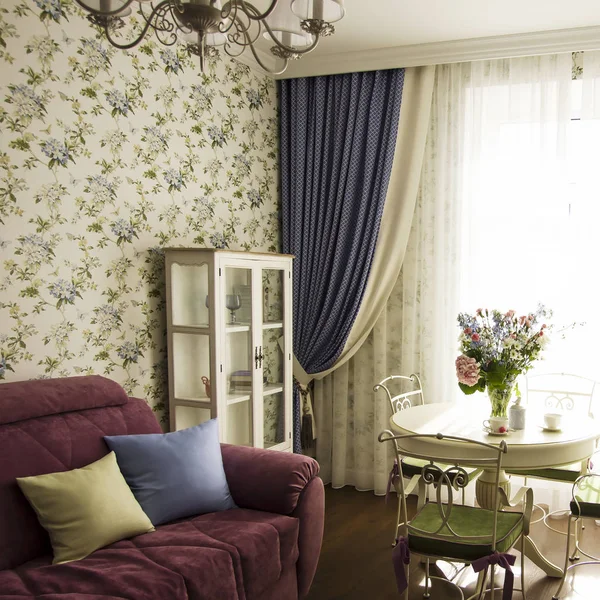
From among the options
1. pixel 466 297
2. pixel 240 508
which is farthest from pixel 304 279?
pixel 240 508

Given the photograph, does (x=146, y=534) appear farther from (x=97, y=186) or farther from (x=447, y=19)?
(x=447, y=19)

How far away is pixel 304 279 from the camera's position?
459 centimetres

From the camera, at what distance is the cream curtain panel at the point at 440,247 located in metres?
4.08

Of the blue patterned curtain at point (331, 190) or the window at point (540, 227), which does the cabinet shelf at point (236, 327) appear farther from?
the window at point (540, 227)

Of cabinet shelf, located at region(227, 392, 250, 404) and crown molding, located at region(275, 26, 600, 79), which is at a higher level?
crown molding, located at region(275, 26, 600, 79)

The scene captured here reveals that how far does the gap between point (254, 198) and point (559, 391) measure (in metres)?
2.22

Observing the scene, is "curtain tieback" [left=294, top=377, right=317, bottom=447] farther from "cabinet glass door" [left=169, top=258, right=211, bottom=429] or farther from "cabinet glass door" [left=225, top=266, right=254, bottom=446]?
"cabinet glass door" [left=169, top=258, right=211, bottom=429]

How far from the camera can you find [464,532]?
98.7 inches

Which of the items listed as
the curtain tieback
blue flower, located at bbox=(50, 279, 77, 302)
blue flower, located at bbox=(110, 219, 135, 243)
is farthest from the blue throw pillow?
the curtain tieback

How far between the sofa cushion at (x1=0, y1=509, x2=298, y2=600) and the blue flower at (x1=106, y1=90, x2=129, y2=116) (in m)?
1.92

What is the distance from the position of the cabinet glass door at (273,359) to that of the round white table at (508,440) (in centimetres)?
87

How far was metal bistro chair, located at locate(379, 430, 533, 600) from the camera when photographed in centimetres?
239

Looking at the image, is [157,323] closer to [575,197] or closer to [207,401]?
[207,401]

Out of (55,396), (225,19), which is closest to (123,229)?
(55,396)
